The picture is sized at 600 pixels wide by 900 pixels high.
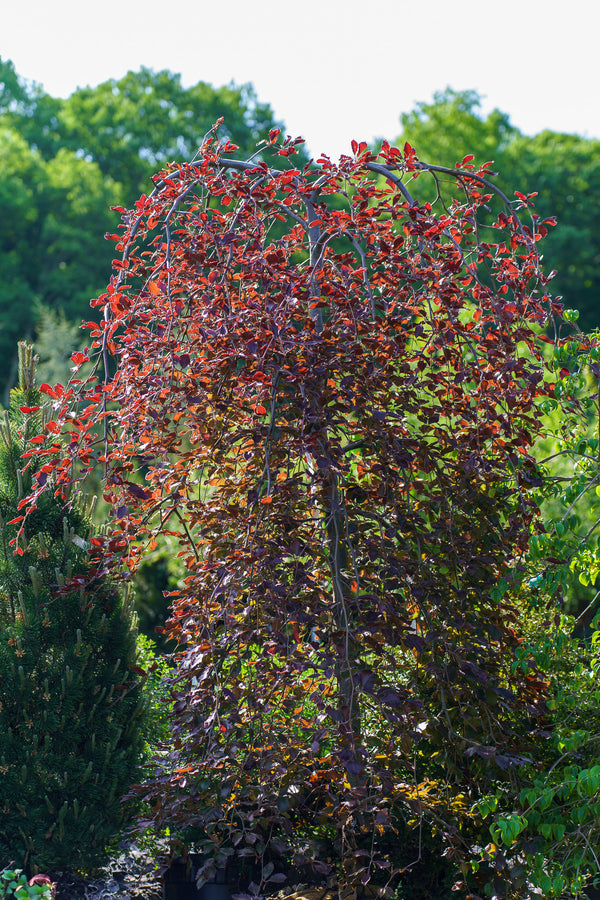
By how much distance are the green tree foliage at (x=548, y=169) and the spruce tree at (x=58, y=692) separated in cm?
2235

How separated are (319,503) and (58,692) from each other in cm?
120

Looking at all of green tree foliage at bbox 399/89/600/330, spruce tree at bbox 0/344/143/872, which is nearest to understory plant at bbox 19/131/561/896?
spruce tree at bbox 0/344/143/872

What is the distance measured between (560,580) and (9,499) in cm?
207

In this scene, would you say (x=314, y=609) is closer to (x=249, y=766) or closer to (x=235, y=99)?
(x=249, y=766)

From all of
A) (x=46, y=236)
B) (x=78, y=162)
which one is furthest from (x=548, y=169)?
(x=46, y=236)

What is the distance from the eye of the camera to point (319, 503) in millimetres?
2777

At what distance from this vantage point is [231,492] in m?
2.95

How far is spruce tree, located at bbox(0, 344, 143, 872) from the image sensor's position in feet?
9.62

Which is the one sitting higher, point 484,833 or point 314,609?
point 314,609

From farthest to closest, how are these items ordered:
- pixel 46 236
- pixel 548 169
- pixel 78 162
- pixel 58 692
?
pixel 548 169 < pixel 78 162 < pixel 46 236 < pixel 58 692

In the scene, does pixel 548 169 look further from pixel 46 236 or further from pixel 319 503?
pixel 319 503

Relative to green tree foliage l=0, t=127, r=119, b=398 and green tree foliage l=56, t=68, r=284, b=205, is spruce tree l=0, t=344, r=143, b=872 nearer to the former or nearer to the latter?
green tree foliage l=0, t=127, r=119, b=398

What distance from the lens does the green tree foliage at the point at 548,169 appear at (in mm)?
24344

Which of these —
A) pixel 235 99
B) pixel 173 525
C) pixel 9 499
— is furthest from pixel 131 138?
pixel 9 499
